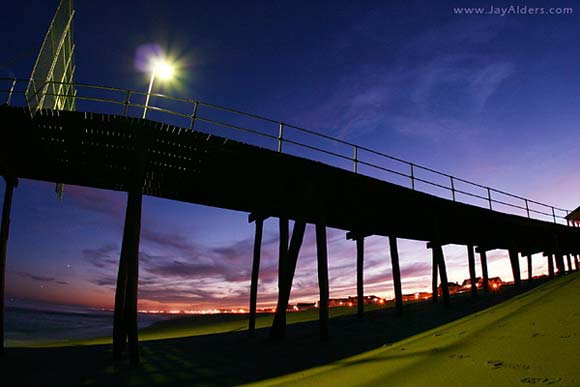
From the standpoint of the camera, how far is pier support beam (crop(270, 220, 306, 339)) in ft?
35.9

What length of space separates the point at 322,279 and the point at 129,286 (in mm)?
5938

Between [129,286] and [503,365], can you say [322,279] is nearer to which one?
[129,286]

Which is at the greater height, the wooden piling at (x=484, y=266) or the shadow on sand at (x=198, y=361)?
the wooden piling at (x=484, y=266)

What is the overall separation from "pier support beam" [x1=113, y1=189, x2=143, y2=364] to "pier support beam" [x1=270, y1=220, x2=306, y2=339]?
4534 millimetres

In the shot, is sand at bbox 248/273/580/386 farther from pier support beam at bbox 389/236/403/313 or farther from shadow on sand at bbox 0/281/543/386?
pier support beam at bbox 389/236/403/313

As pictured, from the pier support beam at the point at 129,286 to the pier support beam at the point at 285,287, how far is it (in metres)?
4.53

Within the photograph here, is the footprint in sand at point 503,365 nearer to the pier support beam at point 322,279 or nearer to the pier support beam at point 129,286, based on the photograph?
the pier support beam at point 322,279

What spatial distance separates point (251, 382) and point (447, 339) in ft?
13.5

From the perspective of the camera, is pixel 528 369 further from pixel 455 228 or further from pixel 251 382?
pixel 455 228

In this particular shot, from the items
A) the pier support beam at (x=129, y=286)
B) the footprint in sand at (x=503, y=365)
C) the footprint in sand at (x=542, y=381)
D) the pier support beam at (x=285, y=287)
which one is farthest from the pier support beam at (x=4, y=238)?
the footprint in sand at (x=542, y=381)

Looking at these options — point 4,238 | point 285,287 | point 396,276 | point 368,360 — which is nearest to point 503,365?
point 368,360

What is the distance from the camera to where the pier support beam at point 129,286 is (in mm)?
8070

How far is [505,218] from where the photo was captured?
18.9m

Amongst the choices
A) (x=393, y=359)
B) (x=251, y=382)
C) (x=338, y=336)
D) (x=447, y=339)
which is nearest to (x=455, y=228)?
(x=338, y=336)
